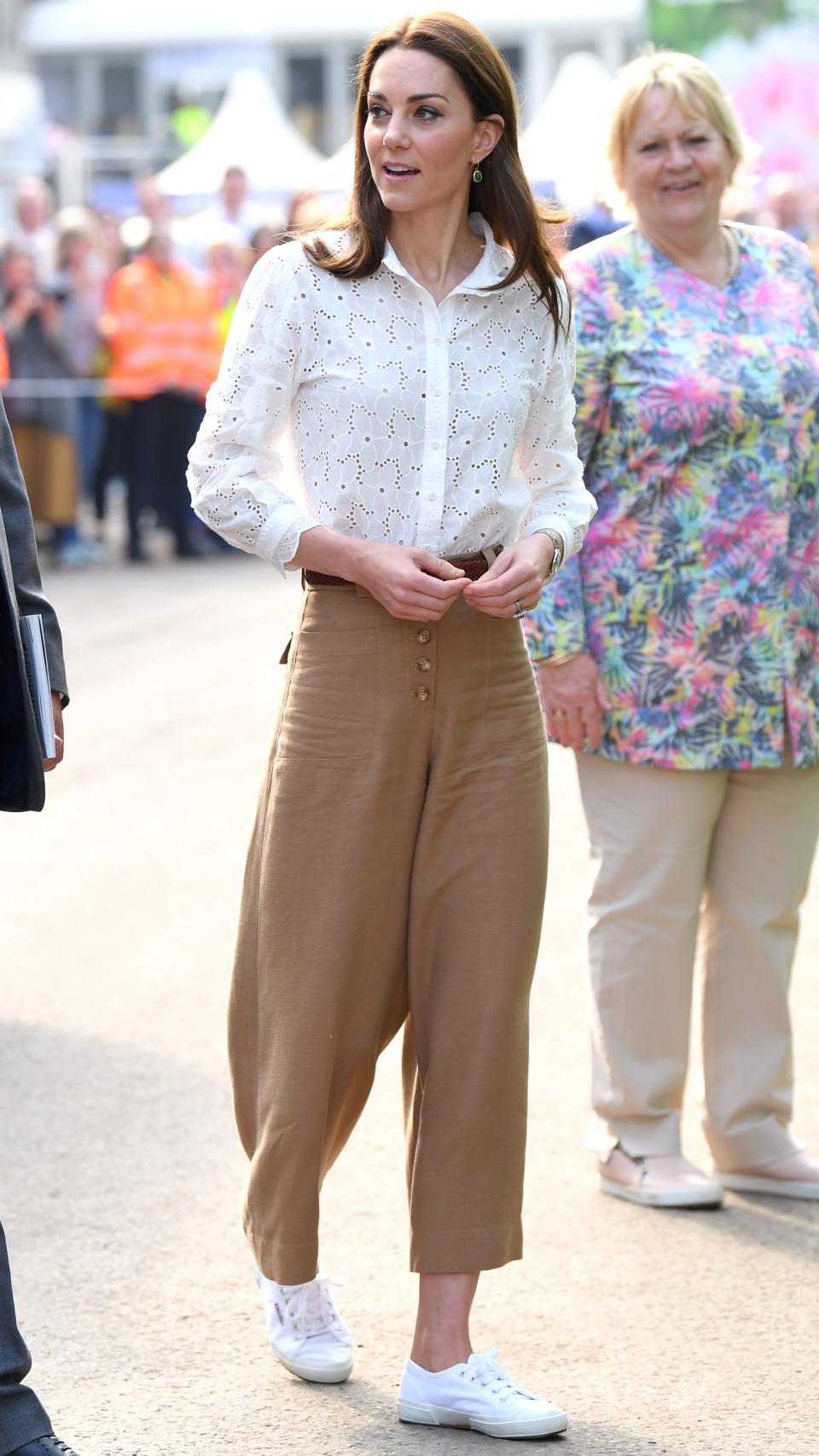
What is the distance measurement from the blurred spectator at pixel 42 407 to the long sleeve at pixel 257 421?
12.0 meters

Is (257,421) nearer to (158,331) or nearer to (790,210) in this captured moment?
(158,331)

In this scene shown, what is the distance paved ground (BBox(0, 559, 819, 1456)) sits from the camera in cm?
347

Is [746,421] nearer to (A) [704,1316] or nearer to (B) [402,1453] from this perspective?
(A) [704,1316]

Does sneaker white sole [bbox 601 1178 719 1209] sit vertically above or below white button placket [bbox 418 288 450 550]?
below

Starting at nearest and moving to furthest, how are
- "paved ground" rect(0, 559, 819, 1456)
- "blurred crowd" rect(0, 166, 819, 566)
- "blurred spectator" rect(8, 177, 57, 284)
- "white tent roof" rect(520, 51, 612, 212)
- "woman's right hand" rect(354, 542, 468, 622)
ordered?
"woman's right hand" rect(354, 542, 468, 622)
"paved ground" rect(0, 559, 819, 1456)
"blurred crowd" rect(0, 166, 819, 566)
"blurred spectator" rect(8, 177, 57, 284)
"white tent roof" rect(520, 51, 612, 212)

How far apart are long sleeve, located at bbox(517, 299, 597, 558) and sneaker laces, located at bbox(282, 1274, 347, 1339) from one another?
1288mm

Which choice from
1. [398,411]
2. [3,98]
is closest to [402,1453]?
[398,411]

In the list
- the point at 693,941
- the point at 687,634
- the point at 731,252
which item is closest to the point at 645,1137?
the point at 693,941

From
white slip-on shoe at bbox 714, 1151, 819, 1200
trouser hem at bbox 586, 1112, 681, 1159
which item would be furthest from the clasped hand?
white slip-on shoe at bbox 714, 1151, 819, 1200

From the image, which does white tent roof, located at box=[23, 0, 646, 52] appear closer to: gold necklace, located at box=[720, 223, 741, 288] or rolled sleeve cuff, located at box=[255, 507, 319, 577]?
gold necklace, located at box=[720, 223, 741, 288]

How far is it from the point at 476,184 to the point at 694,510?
3.26 feet

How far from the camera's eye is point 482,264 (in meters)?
3.45

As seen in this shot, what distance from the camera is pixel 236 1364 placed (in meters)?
3.65

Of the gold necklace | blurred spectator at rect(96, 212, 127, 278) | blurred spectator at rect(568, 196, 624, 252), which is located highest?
the gold necklace
